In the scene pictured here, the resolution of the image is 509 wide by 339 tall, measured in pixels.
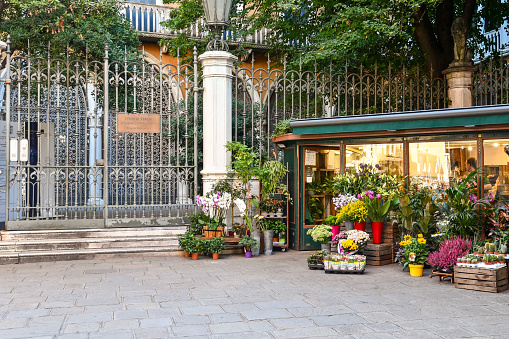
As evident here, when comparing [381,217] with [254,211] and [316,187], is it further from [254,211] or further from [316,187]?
[254,211]

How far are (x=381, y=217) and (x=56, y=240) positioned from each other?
624 centimetres

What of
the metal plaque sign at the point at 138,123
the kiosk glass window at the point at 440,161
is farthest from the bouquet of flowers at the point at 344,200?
the metal plaque sign at the point at 138,123

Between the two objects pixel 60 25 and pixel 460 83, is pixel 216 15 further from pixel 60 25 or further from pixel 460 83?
pixel 460 83

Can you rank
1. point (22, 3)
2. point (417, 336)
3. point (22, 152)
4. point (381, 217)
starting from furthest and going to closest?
1. point (22, 3)
2. point (22, 152)
3. point (381, 217)
4. point (417, 336)

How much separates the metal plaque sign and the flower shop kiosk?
2.62 m

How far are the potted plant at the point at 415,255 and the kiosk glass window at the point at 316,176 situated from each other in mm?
2645

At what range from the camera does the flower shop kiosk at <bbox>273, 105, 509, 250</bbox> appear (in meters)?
9.16

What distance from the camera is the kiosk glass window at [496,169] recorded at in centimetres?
917

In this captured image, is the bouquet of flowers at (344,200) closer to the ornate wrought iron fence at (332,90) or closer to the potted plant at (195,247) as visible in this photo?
the ornate wrought iron fence at (332,90)

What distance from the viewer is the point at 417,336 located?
4992mm

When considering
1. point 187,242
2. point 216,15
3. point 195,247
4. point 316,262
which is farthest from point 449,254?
point 216,15

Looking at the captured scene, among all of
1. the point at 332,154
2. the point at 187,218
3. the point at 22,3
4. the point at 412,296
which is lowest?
the point at 412,296

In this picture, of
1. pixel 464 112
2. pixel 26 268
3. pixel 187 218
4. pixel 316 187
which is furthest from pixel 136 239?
pixel 464 112

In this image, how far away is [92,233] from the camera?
10.4 metres
